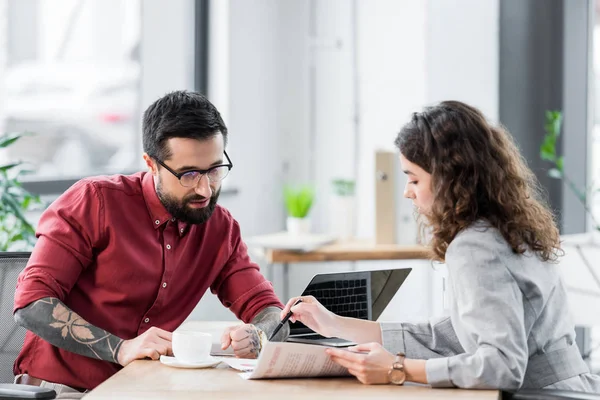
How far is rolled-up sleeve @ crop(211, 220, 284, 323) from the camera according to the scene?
215 cm

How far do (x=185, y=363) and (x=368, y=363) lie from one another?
15.2 inches

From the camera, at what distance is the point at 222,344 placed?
1863 mm

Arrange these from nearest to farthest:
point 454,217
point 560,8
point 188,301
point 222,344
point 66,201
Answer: point 454,217 → point 222,344 → point 66,201 → point 188,301 → point 560,8

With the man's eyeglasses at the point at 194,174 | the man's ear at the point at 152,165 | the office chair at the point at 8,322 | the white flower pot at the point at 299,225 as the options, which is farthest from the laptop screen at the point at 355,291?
the white flower pot at the point at 299,225

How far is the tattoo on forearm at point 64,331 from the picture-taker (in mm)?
→ 1843

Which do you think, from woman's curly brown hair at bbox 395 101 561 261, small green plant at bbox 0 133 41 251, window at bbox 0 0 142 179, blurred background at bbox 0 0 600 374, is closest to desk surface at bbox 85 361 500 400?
woman's curly brown hair at bbox 395 101 561 261

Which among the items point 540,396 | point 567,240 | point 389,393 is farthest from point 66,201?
point 567,240

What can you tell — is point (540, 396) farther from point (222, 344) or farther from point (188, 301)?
point (188, 301)

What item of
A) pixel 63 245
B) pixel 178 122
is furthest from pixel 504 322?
pixel 63 245

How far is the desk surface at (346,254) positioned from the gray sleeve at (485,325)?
1.79 m

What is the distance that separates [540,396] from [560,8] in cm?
265

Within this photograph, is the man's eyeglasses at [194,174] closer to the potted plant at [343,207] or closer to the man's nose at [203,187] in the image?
the man's nose at [203,187]

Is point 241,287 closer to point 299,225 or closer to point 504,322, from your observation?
point 504,322

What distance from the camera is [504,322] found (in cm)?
154
